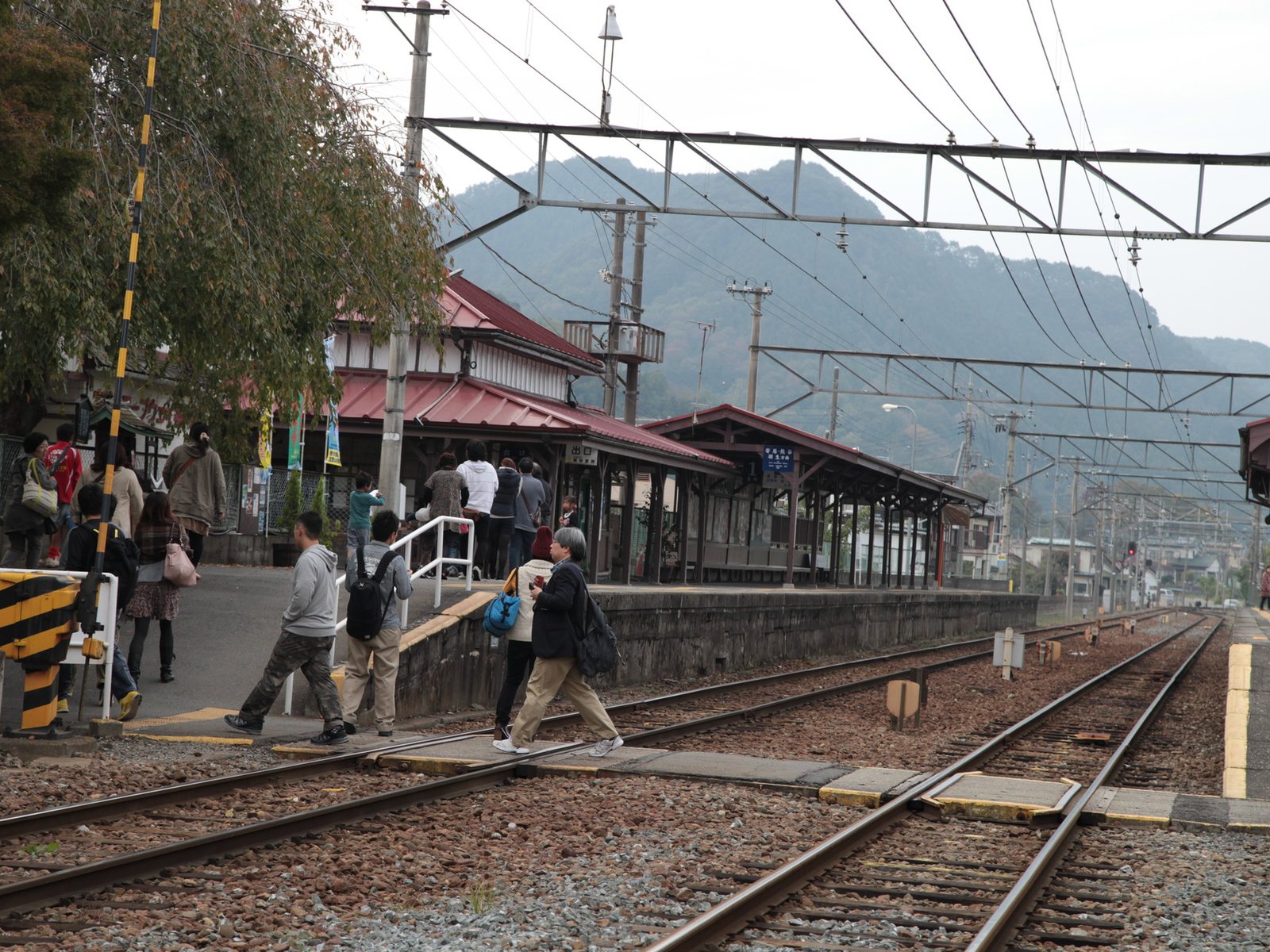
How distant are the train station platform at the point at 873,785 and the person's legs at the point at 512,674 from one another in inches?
11.0

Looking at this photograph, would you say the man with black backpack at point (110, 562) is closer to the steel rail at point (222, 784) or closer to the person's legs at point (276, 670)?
the person's legs at point (276, 670)

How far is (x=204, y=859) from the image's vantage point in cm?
663

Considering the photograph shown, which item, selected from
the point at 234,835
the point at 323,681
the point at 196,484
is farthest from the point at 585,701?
the point at 196,484

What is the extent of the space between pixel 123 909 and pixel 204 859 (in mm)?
928

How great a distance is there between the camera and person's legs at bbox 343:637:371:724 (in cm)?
1102

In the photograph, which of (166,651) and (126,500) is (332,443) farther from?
Answer: (126,500)

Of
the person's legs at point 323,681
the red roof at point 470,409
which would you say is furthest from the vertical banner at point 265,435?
the person's legs at point 323,681

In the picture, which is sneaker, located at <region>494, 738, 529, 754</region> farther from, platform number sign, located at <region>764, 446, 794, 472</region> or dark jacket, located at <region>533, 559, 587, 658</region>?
platform number sign, located at <region>764, 446, 794, 472</region>

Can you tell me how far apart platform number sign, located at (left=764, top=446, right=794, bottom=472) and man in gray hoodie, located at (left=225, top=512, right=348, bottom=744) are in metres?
21.6

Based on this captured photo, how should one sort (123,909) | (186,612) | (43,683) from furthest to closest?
(186,612) < (43,683) < (123,909)

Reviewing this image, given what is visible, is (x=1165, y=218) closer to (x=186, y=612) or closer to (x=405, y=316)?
(x=405, y=316)

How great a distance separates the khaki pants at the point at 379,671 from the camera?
11.0 m

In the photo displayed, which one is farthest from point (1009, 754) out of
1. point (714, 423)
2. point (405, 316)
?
point (714, 423)

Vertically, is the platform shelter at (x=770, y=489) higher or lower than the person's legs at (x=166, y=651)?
higher
